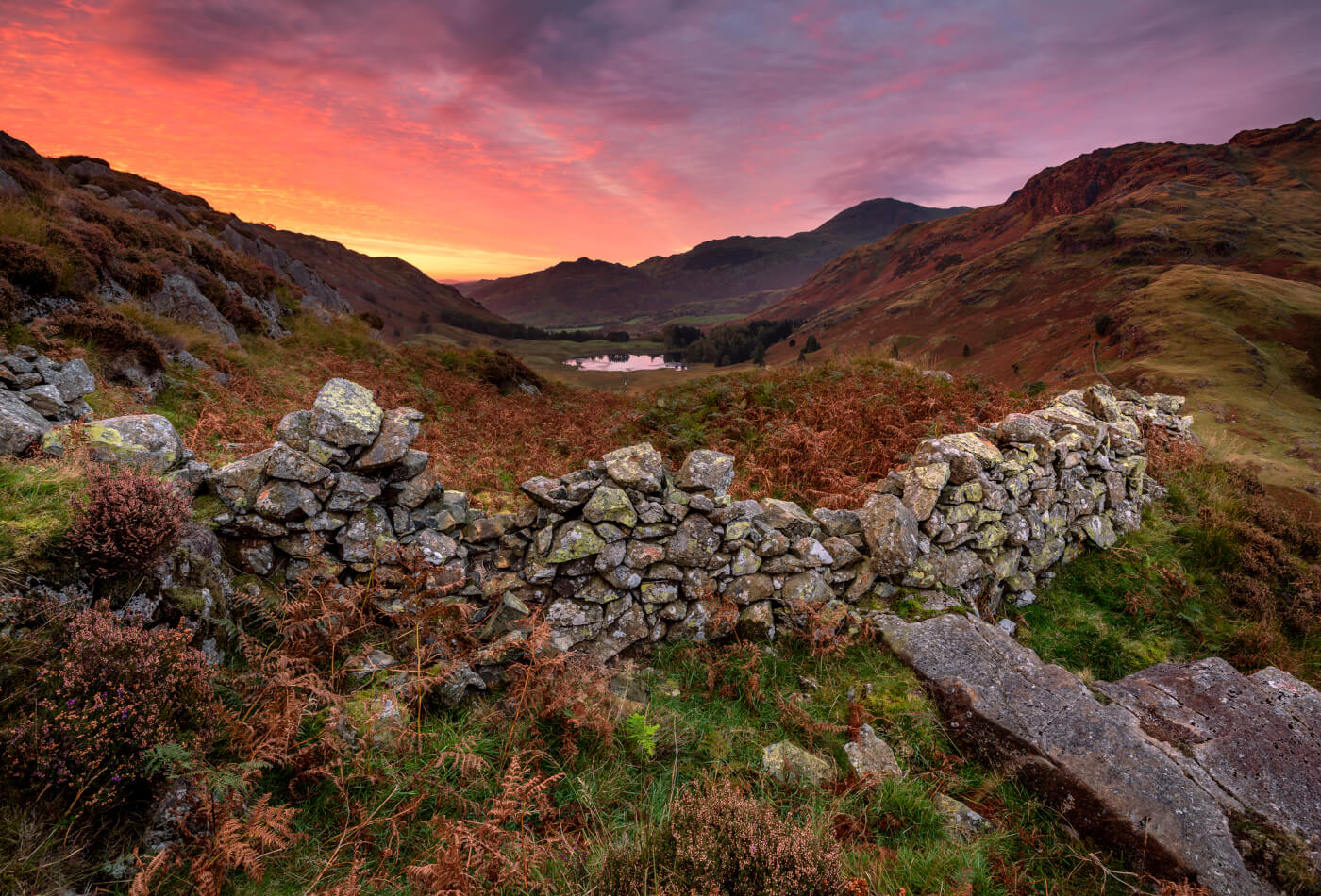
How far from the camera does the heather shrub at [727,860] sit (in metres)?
2.50

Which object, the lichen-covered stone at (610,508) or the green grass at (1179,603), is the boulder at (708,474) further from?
the green grass at (1179,603)

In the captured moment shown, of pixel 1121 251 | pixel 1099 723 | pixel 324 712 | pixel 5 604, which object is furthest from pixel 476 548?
pixel 1121 251

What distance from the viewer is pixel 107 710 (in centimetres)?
265

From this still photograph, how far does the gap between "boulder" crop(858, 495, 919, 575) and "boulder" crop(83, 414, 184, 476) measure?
7379mm

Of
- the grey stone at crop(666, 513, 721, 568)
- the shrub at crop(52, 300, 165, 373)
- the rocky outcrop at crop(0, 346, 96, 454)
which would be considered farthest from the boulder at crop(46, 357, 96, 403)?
the grey stone at crop(666, 513, 721, 568)

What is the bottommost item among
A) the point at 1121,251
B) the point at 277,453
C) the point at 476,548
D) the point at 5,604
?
the point at 476,548

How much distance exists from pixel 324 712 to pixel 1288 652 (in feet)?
37.5

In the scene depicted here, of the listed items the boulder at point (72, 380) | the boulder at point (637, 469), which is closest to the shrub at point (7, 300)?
the boulder at point (72, 380)

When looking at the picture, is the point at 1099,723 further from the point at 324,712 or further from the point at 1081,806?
the point at 324,712

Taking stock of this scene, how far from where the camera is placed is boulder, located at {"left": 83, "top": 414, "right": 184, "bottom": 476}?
4219 mm

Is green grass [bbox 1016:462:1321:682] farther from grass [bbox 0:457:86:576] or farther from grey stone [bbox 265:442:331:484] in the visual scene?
grass [bbox 0:457:86:576]

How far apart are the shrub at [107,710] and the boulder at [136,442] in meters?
1.70

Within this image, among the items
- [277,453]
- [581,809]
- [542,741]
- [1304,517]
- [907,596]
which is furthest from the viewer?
[1304,517]

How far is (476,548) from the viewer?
5516 millimetres
